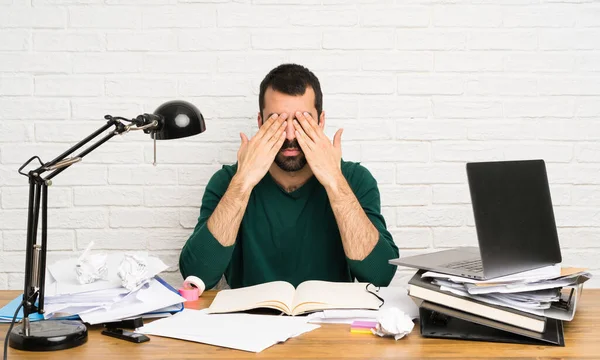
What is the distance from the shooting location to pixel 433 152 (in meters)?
2.27

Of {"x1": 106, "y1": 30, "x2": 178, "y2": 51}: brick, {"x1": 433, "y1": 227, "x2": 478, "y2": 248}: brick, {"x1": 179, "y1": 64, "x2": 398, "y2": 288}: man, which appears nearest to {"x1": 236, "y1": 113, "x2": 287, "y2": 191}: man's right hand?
{"x1": 179, "y1": 64, "x2": 398, "y2": 288}: man

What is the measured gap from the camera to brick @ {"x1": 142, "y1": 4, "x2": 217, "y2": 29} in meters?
2.21

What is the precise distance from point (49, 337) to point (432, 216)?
146 cm

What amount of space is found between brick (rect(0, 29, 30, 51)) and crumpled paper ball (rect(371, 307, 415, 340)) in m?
1.61

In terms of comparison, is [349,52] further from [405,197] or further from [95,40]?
[95,40]

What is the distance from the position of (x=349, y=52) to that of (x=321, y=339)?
49.2 inches

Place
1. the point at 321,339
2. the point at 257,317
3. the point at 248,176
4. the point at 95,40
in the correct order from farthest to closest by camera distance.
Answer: the point at 95,40 < the point at 248,176 < the point at 257,317 < the point at 321,339

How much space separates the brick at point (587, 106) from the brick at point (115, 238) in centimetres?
152

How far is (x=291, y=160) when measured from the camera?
2.01 meters

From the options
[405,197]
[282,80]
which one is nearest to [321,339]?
[282,80]

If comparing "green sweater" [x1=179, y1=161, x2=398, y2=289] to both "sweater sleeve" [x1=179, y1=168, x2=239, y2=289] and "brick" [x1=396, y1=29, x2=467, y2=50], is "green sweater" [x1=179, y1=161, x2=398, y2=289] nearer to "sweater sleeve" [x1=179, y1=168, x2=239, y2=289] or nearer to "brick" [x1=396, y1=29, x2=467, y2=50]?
"sweater sleeve" [x1=179, y1=168, x2=239, y2=289]

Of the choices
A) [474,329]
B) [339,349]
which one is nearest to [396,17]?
[474,329]

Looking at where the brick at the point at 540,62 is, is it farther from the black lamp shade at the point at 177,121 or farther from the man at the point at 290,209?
the black lamp shade at the point at 177,121

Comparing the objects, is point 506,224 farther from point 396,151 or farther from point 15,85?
point 15,85
